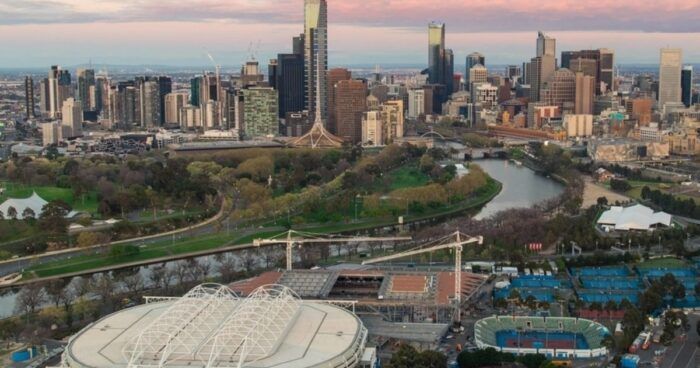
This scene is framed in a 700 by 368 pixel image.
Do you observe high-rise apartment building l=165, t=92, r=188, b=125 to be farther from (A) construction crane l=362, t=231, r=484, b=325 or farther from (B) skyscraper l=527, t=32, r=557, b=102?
(A) construction crane l=362, t=231, r=484, b=325

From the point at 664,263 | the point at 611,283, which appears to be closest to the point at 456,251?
the point at 611,283

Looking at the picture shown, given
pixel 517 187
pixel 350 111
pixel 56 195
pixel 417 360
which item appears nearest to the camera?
pixel 417 360

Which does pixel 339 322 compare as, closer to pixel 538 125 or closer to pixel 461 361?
pixel 461 361

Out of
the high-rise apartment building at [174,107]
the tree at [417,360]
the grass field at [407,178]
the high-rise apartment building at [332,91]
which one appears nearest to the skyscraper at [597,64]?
the high-rise apartment building at [332,91]

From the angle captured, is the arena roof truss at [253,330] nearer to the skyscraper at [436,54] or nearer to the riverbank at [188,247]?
the riverbank at [188,247]

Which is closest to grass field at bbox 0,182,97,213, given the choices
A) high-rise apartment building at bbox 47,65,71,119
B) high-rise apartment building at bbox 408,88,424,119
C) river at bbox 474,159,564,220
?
river at bbox 474,159,564,220

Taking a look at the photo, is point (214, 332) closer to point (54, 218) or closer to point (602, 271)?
point (602, 271)

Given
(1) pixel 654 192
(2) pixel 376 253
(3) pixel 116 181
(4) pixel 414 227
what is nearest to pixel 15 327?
(2) pixel 376 253

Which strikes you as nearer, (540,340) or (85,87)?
(540,340)
